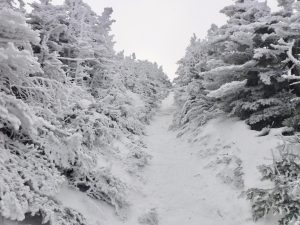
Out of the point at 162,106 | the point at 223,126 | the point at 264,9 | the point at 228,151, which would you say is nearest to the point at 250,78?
the point at 223,126

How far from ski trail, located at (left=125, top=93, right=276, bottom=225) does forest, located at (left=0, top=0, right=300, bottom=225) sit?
36 millimetres

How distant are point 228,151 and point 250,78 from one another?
3068 mm

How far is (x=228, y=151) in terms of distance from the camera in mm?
11836

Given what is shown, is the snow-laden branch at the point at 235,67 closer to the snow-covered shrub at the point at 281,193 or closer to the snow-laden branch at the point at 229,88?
the snow-laden branch at the point at 229,88

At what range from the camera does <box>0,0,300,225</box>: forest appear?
6508mm

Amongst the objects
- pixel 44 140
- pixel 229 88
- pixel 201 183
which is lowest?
pixel 201 183

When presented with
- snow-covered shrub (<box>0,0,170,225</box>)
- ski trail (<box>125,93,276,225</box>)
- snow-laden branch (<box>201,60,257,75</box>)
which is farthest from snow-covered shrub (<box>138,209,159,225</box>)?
snow-laden branch (<box>201,60,257,75</box>)

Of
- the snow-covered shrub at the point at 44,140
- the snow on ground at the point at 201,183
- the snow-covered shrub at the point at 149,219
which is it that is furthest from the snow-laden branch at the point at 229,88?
the snow-covered shrub at the point at 149,219

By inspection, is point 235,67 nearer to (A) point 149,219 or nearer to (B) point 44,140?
(A) point 149,219

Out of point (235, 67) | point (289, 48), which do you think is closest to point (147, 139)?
point (235, 67)

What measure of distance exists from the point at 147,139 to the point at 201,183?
23.8 ft

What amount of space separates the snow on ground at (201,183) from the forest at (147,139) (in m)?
0.04

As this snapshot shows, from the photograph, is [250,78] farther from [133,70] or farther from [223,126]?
[133,70]

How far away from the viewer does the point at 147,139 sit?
17.8 metres
